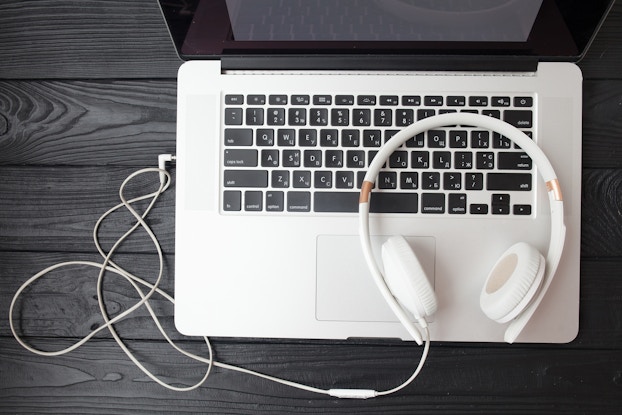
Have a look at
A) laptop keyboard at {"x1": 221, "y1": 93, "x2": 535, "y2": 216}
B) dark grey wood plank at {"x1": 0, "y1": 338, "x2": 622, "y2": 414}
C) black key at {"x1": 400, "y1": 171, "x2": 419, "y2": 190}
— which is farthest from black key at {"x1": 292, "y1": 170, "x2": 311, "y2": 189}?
dark grey wood plank at {"x1": 0, "y1": 338, "x2": 622, "y2": 414}

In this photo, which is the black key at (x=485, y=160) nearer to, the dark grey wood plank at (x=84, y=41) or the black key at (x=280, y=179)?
the black key at (x=280, y=179)

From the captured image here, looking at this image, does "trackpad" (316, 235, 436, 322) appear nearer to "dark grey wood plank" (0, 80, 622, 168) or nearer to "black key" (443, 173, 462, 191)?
"black key" (443, 173, 462, 191)

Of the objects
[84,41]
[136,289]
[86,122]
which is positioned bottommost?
[136,289]

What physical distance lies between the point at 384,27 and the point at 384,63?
4 centimetres

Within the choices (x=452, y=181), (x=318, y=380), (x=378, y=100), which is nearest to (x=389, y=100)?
(x=378, y=100)

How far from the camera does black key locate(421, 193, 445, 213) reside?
21.7 inches

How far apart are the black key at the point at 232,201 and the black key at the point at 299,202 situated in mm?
54

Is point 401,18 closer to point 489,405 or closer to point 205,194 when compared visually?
point 205,194

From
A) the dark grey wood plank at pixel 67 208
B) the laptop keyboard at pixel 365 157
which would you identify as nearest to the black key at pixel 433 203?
the laptop keyboard at pixel 365 157

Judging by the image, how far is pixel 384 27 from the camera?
1.73 ft

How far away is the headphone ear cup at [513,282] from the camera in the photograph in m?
0.50

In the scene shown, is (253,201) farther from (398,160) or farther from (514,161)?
(514,161)

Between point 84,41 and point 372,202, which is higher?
point 84,41

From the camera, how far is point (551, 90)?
0.56 m
